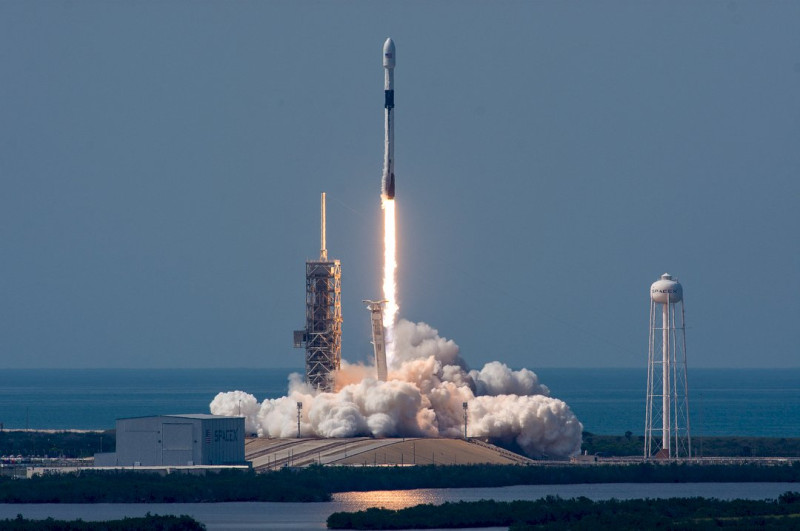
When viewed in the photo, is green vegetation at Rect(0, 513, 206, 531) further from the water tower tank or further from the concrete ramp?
the water tower tank

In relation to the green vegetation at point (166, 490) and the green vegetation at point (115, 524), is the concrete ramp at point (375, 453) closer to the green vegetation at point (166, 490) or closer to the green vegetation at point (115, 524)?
the green vegetation at point (166, 490)

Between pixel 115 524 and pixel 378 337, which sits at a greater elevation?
pixel 378 337

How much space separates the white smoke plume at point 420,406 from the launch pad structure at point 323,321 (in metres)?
0.98

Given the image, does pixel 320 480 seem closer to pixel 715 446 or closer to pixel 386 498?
pixel 386 498

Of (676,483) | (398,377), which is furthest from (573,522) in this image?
(398,377)

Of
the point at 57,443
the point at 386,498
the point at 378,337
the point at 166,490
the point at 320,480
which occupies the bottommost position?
the point at 386,498

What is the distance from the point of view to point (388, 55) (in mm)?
91188

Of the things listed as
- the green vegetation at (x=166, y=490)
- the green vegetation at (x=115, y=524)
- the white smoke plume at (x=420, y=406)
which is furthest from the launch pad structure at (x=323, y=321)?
the green vegetation at (x=115, y=524)

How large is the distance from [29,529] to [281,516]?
12.3m

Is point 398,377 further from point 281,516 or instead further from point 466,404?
point 281,516

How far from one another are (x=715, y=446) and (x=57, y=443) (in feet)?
136

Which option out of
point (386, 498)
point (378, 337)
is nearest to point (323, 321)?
point (378, 337)

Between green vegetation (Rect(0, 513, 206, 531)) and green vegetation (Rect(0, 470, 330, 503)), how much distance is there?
10.3 meters

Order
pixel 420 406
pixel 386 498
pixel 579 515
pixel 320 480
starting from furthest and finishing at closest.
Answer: pixel 420 406 < pixel 320 480 < pixel 386 498 < pixel 579 515
